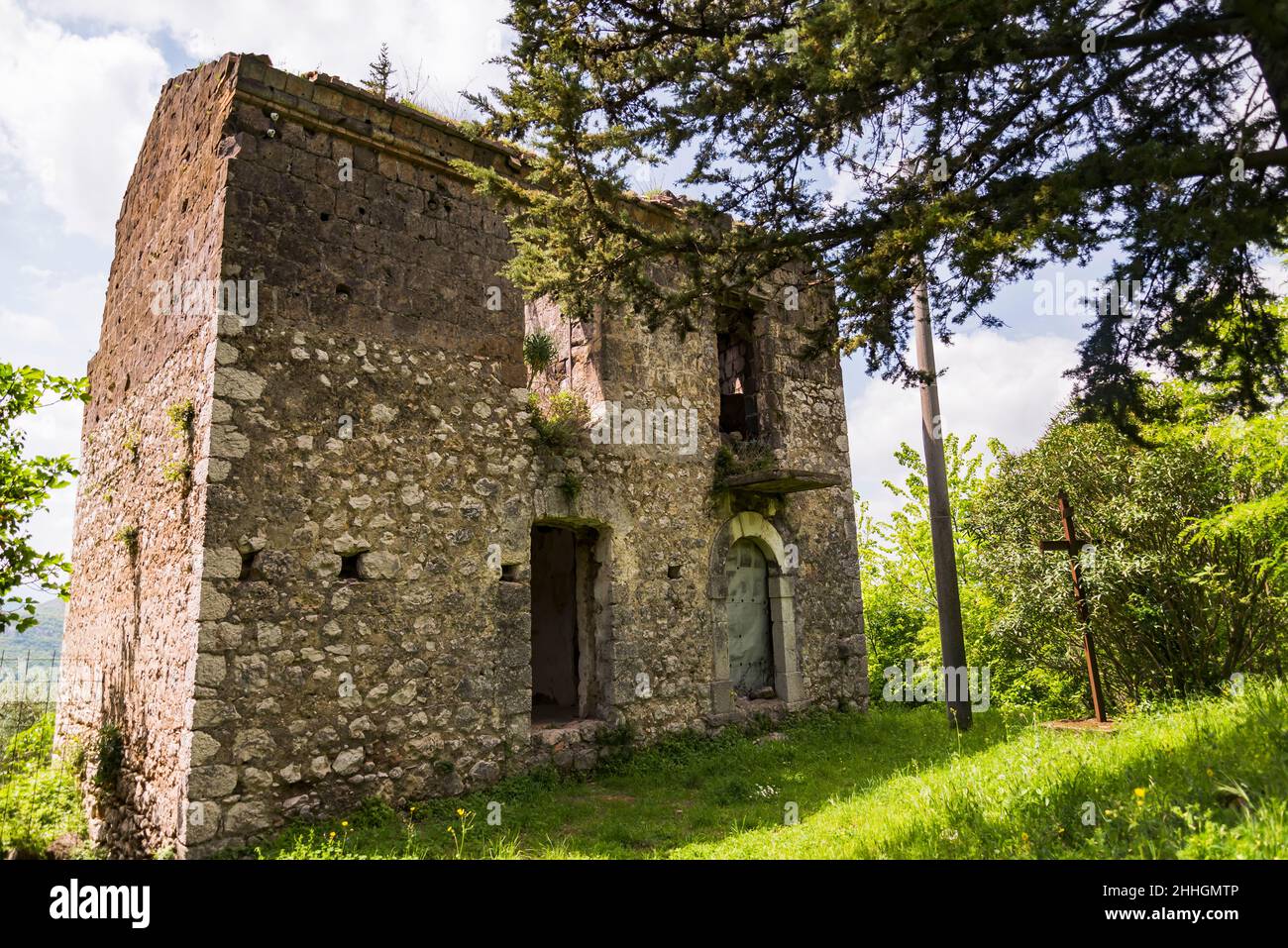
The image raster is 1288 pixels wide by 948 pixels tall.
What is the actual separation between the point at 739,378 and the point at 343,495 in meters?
6.18

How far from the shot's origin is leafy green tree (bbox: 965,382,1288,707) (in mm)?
8836

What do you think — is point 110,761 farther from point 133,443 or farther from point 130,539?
point 133,443

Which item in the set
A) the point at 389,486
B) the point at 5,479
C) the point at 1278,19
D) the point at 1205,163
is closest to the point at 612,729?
the point at 389,486

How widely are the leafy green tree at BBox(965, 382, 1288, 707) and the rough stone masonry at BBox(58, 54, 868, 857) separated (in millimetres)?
3530

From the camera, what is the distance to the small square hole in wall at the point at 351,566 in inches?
256

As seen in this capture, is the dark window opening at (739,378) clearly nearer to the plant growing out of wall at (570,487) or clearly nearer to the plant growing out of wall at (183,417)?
the plant growing out of wall at (570,487)

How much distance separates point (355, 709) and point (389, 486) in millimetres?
1868

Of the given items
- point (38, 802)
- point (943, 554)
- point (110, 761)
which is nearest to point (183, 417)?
point (110, 761)

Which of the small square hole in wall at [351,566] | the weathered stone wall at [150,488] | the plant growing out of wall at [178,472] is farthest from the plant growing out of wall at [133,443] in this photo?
the small square hole in wall at [351,566]

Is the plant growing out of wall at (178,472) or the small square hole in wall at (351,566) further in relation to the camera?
the small square hole in wall at (351,566)

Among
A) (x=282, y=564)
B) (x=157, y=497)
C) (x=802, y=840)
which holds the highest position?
(x=157, y=497)

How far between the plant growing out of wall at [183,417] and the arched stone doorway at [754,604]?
5650 mm
